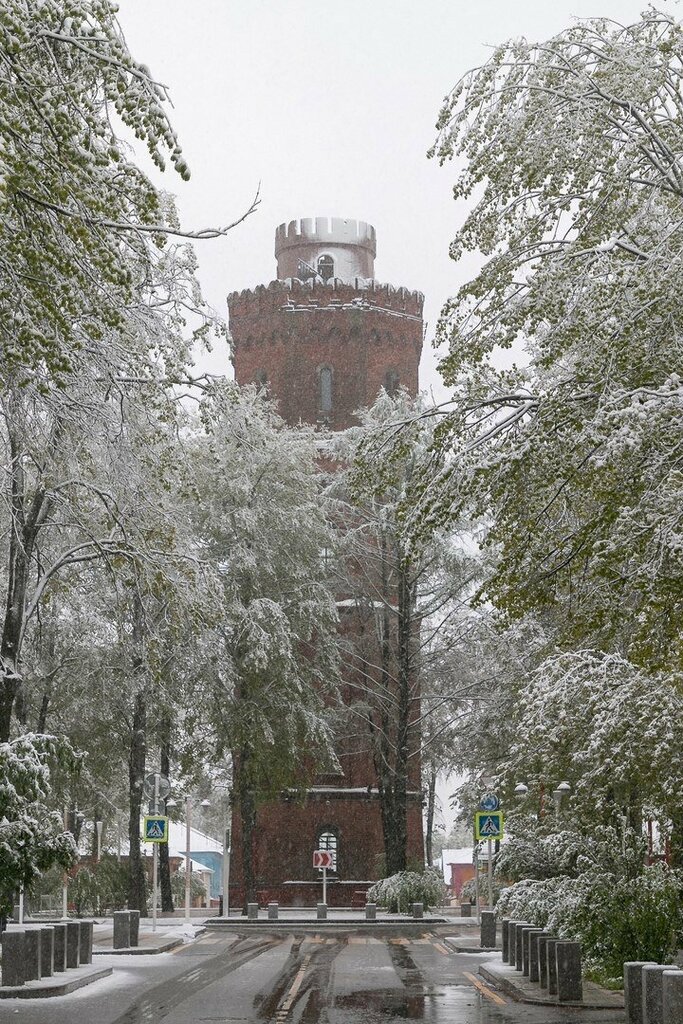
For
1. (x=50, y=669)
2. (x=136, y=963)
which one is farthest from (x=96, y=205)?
(x=50, y=669)

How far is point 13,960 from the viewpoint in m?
20.2

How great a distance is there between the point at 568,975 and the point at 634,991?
323cm

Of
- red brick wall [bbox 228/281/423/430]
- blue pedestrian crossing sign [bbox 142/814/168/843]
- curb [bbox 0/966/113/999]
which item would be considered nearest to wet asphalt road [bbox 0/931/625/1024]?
curb [bbox 0/966/113/999]

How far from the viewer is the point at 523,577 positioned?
15547mm

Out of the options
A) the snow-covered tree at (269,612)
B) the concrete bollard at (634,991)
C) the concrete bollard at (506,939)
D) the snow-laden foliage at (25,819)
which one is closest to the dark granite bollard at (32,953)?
the snow-laden foliage at (25,819)

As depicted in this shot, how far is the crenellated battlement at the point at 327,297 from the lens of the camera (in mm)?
64000

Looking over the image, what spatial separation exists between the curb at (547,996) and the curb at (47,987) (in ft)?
19.1

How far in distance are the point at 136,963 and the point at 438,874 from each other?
2315 centimetres

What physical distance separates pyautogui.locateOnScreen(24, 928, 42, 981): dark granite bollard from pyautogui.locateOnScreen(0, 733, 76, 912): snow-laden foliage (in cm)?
126

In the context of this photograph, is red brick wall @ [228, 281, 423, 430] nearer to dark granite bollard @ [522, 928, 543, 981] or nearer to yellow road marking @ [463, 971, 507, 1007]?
yellow road marking @ [463, 971, 507, 1007]

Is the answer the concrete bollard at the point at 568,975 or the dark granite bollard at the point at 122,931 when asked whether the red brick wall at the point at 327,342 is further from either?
the concrete bollard at the point at 568,975

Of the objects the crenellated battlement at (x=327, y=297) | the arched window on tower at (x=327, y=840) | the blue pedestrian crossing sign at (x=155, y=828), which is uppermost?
the crenellated battlement at (x=327, y=297)

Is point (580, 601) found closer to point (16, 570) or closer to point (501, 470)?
point (501, 470)

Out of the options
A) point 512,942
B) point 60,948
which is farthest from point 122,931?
point 512,942
